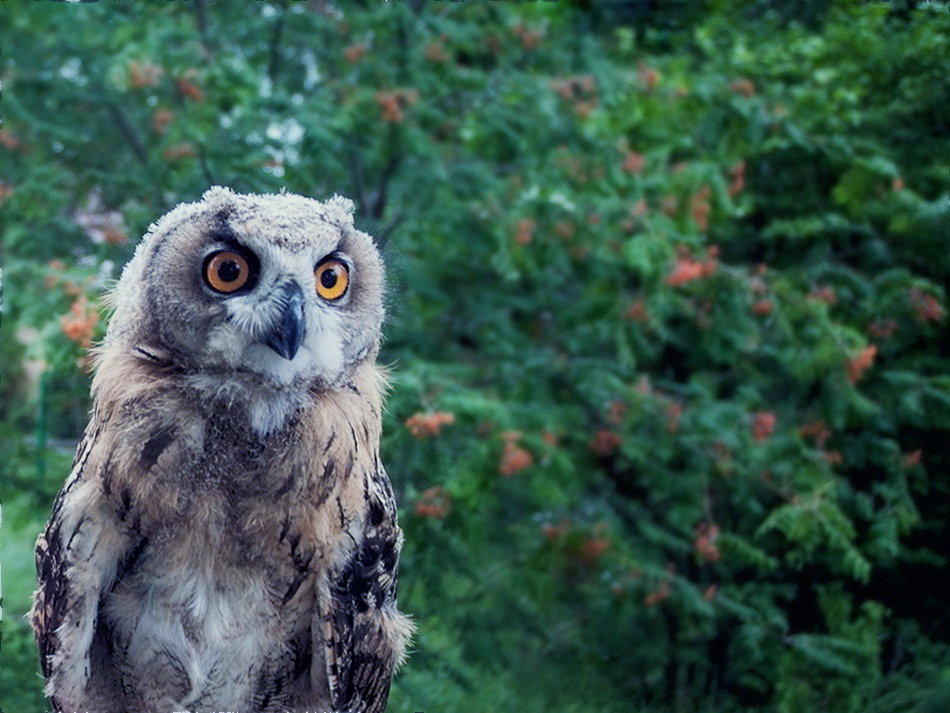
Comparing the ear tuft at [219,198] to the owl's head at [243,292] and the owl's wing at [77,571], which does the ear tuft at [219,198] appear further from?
the owl's wing at [77,571]

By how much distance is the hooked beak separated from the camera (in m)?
1.06

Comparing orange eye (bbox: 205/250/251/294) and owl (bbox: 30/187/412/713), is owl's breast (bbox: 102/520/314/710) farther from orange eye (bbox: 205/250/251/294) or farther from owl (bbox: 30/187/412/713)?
orange eye (bbox: 205/250/251/294)

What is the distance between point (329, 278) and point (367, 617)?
0.52 m

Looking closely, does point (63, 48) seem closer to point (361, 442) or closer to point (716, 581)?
point (361, 442)

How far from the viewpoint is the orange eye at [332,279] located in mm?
1132

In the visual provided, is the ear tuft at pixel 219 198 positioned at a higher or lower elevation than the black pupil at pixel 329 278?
higher

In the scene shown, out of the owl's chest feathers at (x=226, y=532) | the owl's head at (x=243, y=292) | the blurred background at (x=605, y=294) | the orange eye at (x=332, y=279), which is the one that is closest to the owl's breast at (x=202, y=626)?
the owl's chest feathers at (x=226, y=532)

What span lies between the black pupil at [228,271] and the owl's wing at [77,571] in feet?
1.02

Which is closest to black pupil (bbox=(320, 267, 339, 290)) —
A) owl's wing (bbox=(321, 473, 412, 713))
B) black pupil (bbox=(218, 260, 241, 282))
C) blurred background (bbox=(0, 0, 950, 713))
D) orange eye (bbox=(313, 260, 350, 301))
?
orange eye (bbox=(313, 260, 350, 301))

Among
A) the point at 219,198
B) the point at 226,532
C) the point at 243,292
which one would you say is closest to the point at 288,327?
the point at 243,292

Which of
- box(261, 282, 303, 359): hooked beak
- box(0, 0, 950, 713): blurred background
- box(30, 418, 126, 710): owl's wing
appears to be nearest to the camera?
box(261, 282, 303, 359): hooked beak

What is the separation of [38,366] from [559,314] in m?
1.52

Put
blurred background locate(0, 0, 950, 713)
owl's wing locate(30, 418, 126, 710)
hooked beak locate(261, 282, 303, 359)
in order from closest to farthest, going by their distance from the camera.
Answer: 1. hooked beak locate(261, 282, 303, 359)
2. owl's wing locate(30, 418, 126, 710)
3. blurred background locate(0, 0, 950, 713)

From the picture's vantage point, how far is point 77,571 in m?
1.18
